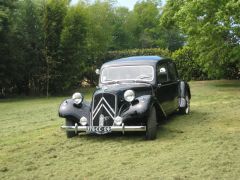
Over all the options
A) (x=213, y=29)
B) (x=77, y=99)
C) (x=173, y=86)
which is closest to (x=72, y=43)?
(x=213, y=29)

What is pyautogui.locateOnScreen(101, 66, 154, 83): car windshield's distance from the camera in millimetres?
9875

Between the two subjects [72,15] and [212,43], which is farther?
[72,15]

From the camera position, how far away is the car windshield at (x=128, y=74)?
389 inches

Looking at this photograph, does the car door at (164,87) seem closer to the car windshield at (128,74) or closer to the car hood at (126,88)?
the car windshield at (128,74)

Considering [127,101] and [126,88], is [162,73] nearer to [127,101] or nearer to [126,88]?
[126,88]

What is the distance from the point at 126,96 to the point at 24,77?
15.0 meters

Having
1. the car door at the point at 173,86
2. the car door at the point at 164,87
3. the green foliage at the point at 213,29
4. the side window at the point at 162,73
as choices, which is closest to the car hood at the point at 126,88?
the car door at the point at 164,87

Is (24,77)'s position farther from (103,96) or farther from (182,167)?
(182,167)

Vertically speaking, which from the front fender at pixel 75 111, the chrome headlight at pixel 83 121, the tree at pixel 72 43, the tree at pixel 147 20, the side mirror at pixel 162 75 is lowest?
the chrome headlight at pixel 83 121

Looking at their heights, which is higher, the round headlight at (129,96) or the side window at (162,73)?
the side window at (162,73)

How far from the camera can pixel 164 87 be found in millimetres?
10117

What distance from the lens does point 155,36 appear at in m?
57.3

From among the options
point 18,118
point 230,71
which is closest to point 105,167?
point 18,118

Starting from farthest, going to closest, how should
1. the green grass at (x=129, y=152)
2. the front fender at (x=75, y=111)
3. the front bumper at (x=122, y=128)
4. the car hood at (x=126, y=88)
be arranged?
the front fender at (x=75, y=111), the car hood at (x=126, y=88), the front bumper at (x=122, y=128), the green grass at (x=129, y=152)
